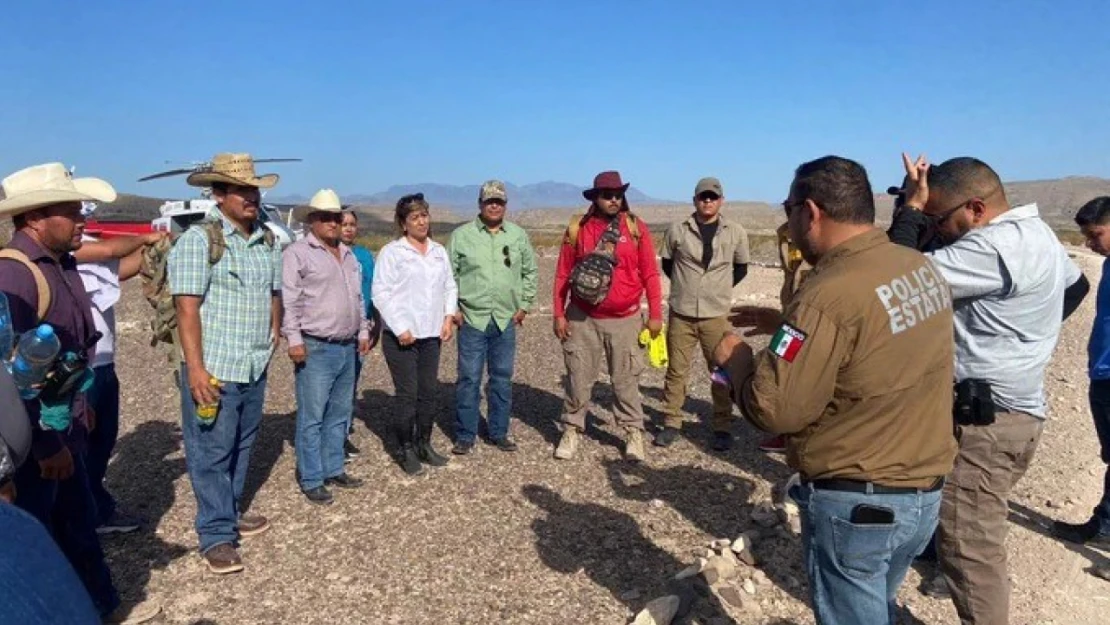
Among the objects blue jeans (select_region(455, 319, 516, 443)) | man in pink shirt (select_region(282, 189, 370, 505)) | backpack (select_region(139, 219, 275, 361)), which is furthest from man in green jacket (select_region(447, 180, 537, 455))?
backpack (select_region(139, 219, 275, 361))

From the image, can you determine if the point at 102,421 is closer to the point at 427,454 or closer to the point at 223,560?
the point at 223,560

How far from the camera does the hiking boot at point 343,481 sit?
5.88 meters

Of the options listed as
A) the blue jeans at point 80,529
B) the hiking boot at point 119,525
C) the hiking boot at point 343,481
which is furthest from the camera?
the hiking boot at point 343,481

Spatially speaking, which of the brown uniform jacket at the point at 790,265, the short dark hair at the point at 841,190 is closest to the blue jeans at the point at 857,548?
the short dark hair at the point at 841,190

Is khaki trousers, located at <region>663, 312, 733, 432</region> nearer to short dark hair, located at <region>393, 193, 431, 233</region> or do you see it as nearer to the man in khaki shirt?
the man in khaki shirt

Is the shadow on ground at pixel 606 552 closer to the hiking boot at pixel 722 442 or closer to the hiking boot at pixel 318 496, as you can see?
the hiking boot at pixel 318 496

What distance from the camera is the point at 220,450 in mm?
4461

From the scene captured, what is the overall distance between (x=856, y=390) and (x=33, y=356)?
296 cm

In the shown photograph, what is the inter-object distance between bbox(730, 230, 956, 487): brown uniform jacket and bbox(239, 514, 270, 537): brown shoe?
3.84 metres

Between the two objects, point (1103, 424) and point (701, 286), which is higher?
point (701, 286)

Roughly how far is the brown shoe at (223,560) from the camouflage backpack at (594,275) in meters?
3.15

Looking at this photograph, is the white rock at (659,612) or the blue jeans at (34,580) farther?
the white rock at (659,612)

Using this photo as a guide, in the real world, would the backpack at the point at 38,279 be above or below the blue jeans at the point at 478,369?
above

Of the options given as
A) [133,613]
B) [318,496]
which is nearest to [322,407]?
[318,496]
